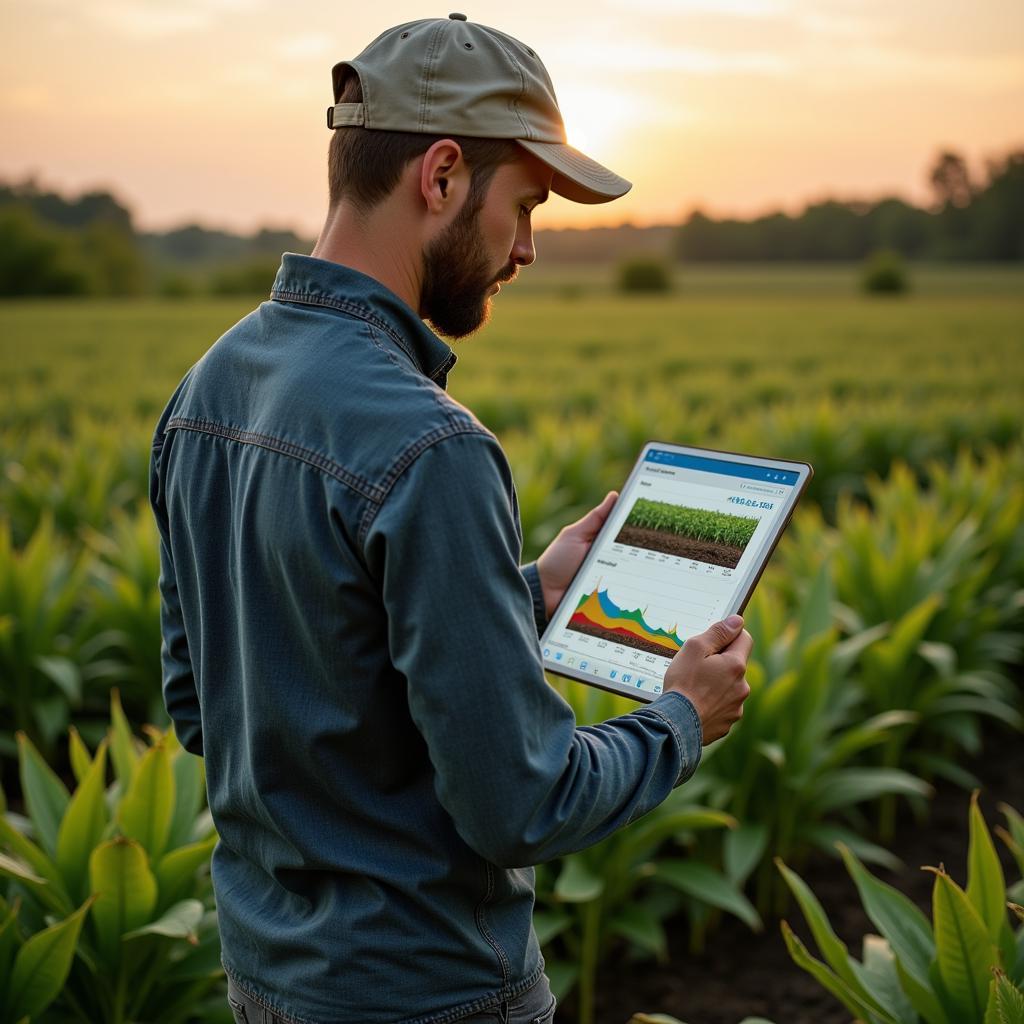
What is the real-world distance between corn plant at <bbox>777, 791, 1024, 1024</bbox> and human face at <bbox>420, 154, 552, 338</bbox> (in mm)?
1301

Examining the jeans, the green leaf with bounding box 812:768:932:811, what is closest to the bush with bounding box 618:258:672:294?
the green leaf with bounding box 812:768:932:811

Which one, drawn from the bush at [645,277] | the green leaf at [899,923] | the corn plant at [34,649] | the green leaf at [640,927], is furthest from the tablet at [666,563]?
the bush at [645,277]

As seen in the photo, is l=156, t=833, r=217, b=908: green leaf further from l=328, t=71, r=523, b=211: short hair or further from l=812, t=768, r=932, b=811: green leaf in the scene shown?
l=812, t=768, r=932, b=811: green leaf

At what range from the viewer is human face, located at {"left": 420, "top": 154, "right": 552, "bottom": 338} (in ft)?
4.64

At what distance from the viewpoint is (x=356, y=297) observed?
4.54ft

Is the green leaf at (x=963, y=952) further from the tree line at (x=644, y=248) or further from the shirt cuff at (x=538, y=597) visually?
the tree line at (x=644, y=248)

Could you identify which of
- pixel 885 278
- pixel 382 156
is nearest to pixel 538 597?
pixel 382 156

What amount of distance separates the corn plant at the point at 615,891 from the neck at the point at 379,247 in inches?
75.3

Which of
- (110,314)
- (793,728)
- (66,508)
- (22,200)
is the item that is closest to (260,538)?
(793,728)

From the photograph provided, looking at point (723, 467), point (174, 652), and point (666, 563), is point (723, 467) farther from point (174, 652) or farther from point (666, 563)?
point (174, 652)

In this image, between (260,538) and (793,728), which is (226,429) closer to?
(260,538)

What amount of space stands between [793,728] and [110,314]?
109 feet

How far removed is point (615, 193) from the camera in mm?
1582

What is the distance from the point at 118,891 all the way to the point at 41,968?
20 cm
